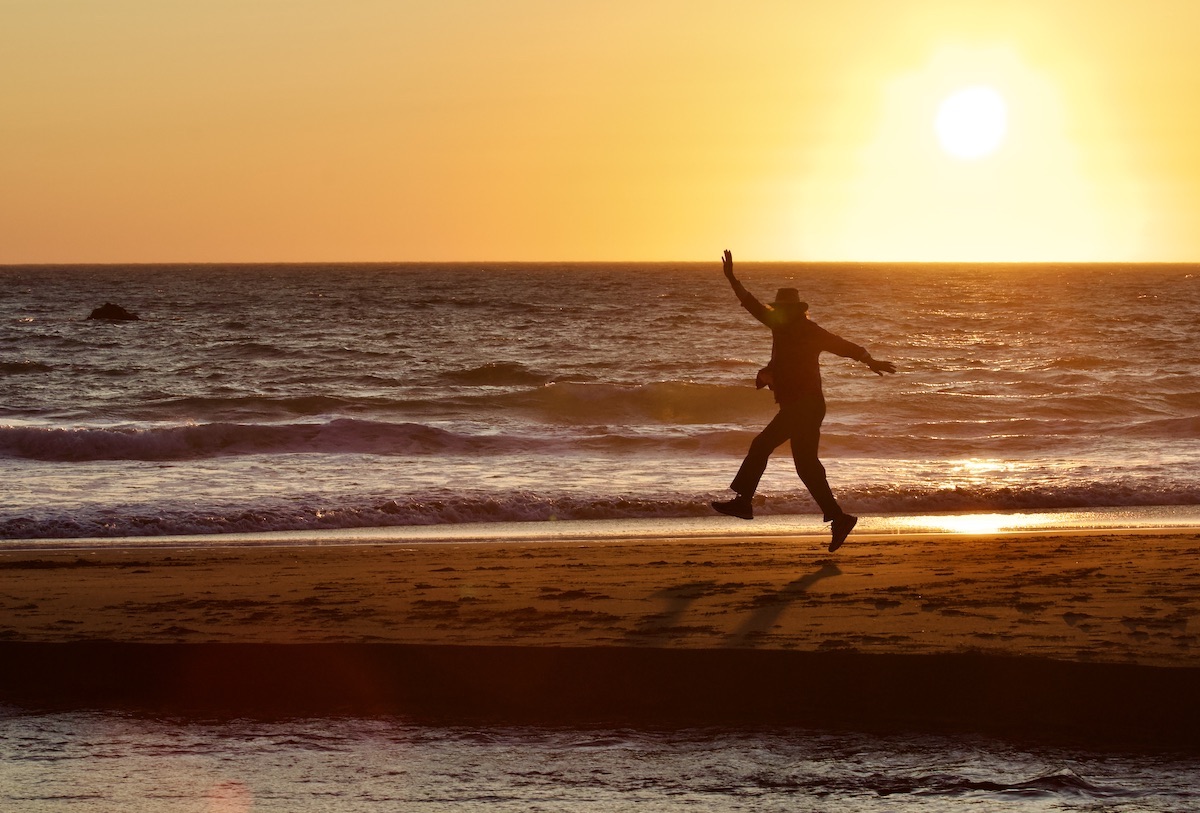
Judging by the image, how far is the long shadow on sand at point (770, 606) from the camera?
5.58 metres

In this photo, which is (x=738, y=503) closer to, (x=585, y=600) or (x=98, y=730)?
(x=585, y=600)

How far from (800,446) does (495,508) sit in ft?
16.6

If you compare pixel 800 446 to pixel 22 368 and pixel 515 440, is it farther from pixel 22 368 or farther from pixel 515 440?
pixel 22 368

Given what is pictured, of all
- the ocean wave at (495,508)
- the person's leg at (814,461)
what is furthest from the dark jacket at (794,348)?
the ocean wave at (495,508)

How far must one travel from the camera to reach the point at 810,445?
8.01 metres

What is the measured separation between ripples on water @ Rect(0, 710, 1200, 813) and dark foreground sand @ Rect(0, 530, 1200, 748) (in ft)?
0.85

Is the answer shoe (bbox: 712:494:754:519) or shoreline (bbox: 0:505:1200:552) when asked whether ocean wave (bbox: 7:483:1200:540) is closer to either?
shoreline (bbox: 0:505:1200:552)

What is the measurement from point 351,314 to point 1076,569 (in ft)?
178

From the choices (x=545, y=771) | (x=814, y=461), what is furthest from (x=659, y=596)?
(x=545, y=771)

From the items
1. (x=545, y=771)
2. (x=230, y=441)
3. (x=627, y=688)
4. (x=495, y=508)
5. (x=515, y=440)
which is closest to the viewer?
(x=545, y=771)

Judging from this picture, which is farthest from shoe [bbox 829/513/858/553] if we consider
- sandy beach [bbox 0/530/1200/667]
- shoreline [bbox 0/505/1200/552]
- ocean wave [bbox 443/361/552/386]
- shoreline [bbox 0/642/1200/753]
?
ocean wave [bbox 443/361/552/386]

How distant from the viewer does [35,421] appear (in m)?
22.5

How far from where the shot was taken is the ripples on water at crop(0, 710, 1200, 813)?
12.9 feet

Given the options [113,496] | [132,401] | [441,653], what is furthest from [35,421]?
[441,653]
